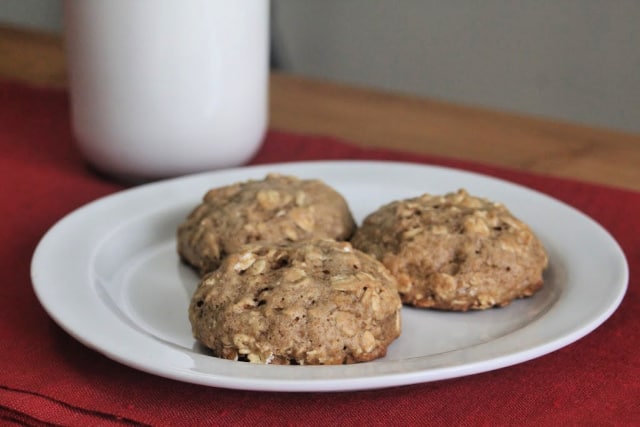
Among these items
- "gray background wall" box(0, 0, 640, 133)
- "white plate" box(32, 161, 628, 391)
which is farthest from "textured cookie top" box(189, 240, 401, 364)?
"gray background wall" box(0, 0, 640, 133)

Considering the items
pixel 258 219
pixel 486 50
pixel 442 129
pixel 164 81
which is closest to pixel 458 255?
pixel 258 219

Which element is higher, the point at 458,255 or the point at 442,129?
the point at 458,255

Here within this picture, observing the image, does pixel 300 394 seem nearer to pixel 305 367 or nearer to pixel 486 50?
pixel 305 367

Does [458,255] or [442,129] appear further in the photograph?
[442,129]

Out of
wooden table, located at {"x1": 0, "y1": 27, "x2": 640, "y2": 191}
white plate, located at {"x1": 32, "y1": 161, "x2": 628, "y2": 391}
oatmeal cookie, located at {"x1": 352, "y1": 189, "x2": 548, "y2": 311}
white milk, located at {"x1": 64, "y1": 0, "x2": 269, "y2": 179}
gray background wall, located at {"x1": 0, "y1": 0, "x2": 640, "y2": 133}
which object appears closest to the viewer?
white plate, located at {"x1": 32, "y1": 161, "x2": 628, "y2": 391}

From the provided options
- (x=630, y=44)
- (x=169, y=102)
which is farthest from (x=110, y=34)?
(x=630, y=44)

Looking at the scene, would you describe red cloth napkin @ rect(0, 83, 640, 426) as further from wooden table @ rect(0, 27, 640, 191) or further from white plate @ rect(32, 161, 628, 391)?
wooden table @ rect(0, 27, 640, 191)

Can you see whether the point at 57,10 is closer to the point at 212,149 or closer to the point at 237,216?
the point at 212,149
